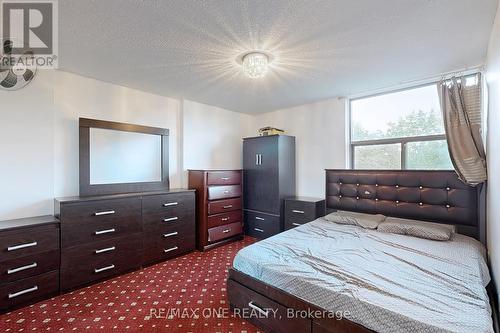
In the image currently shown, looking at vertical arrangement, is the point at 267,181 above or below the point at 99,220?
above

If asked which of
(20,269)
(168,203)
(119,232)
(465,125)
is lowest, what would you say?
(20,269)

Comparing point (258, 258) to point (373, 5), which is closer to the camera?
point (373, 5)

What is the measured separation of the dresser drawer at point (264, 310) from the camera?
157 cm

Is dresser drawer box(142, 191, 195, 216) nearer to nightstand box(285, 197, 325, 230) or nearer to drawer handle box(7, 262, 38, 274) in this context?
drawer handle box(7, 262, 38, 274)

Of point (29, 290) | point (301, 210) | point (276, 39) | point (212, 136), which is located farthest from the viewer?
point (212, 136)

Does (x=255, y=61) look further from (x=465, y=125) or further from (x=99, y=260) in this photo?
(x=99, y=260)

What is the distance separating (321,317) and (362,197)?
6.89 feet

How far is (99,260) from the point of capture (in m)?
2.56

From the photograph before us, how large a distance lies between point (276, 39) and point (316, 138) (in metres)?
2.27

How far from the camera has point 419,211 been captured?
2730 millimetres

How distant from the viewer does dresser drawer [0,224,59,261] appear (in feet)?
6.69

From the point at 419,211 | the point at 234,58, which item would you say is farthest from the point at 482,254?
the point at 234,58

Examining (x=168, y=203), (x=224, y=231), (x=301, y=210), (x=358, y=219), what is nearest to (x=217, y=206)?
(x=224, y=231)

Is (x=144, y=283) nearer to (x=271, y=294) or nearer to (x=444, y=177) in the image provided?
(x=271, y=294)
